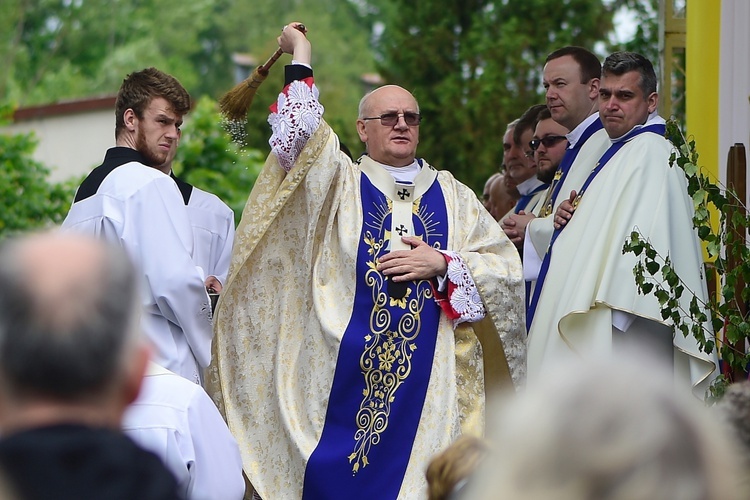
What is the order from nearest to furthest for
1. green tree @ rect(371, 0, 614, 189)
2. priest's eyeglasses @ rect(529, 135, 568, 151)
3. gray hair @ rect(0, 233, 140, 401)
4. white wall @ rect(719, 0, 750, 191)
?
gray hair @ rect(0, 233, 140, 401) → priest's eyeglasses @ rect(529, 135, 568, 151) → white wall @ rect(719, 0, 750, 191) → green tree @ rect(371, 0, 614, 189)

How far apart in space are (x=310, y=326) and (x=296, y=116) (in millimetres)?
863

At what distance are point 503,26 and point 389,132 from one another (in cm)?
1367

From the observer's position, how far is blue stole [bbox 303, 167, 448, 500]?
5195mm

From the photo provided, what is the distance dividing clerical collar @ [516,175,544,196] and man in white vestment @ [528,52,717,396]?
1.41 meters

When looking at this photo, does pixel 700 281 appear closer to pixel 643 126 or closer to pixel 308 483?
pixel 643 126

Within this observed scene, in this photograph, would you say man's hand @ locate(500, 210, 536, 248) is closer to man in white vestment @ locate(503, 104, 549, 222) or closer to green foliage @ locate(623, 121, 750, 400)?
man in white vestment @ locate(503, 104, 549, 222)

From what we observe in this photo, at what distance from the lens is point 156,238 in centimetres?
494

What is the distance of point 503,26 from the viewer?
18891mm

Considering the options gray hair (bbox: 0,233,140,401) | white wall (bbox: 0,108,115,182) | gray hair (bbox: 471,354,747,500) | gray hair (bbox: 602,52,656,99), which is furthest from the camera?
white wall (bbox: 0,108,115,182)

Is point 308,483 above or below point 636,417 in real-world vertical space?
below

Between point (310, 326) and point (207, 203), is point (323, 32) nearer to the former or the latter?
point (207, 203)

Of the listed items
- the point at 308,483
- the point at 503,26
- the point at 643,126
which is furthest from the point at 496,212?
the point at 503,26

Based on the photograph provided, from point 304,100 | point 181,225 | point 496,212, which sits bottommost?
point 496,212

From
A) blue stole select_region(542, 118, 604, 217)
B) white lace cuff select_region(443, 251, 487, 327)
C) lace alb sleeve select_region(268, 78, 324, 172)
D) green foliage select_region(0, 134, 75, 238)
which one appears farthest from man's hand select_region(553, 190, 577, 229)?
green foliage select_region(0, 134, 75, 238)
